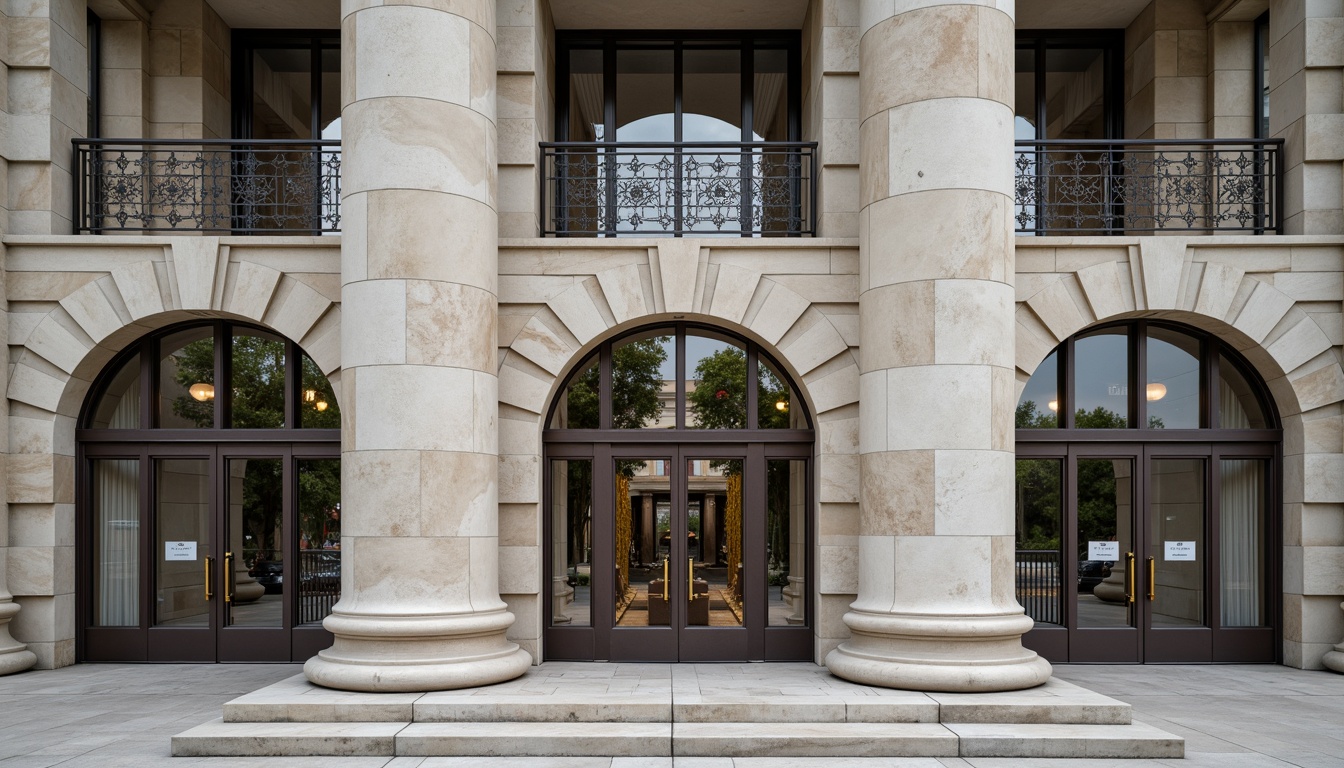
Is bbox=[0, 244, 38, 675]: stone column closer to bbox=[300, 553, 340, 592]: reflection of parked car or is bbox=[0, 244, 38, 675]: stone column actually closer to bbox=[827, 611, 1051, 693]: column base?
bbox=[300, 553, 340, 592]: reflection of parked car

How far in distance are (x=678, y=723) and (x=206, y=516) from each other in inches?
266

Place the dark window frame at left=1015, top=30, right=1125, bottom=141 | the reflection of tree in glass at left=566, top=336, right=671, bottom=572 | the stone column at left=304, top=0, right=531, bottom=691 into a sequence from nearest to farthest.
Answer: the stone column at left=304, top=0, right=531, bottom=691
the reflection of tree in glass at left=566, top=336, right=671, bottom=572
the dark window frame at left=1015, top=30, right=1125, bottom=141

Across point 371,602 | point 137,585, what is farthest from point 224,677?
point 371,602

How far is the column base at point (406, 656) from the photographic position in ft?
31.7

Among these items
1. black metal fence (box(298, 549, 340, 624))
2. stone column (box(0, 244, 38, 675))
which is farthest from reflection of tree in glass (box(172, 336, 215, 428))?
black metal fence (box(298, 549, 340, 624))

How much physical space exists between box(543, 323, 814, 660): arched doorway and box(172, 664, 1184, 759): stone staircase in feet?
5.72

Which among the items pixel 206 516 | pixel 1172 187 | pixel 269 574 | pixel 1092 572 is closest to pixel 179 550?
pixel 206 516

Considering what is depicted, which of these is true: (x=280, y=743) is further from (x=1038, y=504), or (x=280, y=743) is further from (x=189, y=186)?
(x=1038, y=504)

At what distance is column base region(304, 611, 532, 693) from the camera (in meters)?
9.65

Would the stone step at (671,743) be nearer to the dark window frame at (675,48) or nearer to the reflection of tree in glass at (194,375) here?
the reflection of tree in glass at (194,375)

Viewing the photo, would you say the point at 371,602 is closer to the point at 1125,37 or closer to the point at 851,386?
the point at 851,386

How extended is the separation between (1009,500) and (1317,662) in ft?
16.0

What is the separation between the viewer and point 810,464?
1195 centimetres

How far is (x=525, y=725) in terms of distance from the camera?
355 inches
